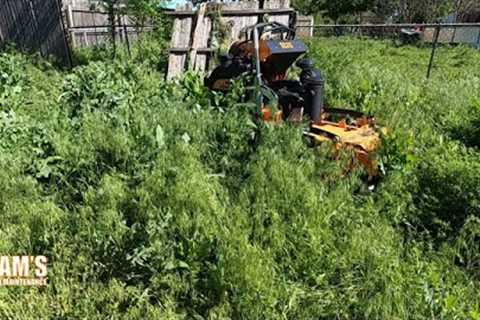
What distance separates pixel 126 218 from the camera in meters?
2.71

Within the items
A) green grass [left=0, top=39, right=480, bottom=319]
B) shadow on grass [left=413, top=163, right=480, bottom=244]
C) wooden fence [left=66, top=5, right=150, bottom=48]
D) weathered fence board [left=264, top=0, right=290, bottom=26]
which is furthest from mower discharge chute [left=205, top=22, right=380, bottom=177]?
wooden fence [left=66, top=5, right=150, bottom=48]

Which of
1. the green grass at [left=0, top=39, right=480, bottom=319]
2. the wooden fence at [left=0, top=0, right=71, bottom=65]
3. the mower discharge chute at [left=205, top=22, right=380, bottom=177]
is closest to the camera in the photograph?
the green grass at [left=0, top=39, right=480, bottom=319]

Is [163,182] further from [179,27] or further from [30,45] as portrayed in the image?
[30,45]

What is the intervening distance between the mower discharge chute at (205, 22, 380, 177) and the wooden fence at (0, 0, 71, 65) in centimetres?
642

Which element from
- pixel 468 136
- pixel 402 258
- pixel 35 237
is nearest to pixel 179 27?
pixel 468 136

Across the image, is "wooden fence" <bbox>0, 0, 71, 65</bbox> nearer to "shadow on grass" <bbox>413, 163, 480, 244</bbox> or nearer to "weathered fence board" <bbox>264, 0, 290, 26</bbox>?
"weathered fence board" <bbox>264, 0, 290, 26</bbox>

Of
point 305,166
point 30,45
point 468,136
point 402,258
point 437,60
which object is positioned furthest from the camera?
point 437,60

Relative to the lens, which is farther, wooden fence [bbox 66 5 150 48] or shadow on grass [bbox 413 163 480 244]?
wooden fence [bbox 66 5 150 48]

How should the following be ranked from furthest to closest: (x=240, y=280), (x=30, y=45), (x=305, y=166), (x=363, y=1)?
(x=363, y=1) → (x=30, y=45) → (x=305, y=166) → (x=240, y=280)

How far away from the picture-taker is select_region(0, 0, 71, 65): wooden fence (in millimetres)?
10266

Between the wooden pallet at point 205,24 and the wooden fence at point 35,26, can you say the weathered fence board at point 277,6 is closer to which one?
the wooden pallet at point 205,24

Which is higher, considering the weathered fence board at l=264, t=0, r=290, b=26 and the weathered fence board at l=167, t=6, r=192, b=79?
the weathered fence board at l=264, t=0, r=290, b=26

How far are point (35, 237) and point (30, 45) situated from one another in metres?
9.86

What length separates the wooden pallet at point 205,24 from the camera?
274 inches
